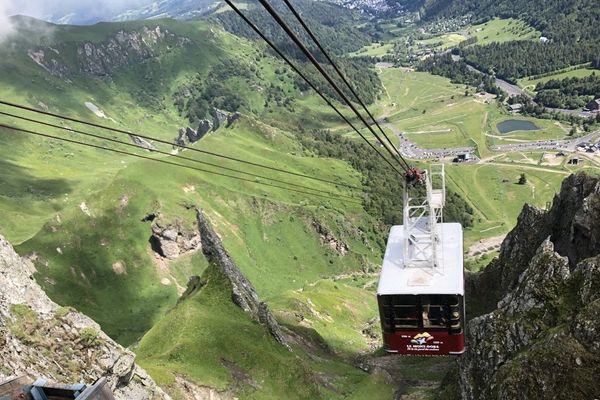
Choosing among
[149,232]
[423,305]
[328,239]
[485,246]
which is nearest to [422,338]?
[423,305]

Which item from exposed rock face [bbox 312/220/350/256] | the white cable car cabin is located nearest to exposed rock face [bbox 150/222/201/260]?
exposed rock face [bbox 312/220/350/256]

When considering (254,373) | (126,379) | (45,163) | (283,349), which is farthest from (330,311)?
(45,163)

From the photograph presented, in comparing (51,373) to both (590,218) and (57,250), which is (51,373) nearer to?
(590,218)

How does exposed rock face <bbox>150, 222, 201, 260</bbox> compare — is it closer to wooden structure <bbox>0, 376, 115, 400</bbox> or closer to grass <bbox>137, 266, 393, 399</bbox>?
grass <bbox>137, 266, 393, 399</bbox>

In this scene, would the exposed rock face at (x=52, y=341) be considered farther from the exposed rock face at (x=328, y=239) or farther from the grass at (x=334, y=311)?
the exposed rock face at (x=328, y=239)

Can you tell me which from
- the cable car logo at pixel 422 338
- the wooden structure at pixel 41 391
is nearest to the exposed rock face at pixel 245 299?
the cable car logo at pixel 422 338

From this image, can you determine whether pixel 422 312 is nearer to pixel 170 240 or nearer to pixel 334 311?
pixel 334 311

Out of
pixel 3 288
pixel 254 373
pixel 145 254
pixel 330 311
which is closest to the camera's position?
pixel 3 288
